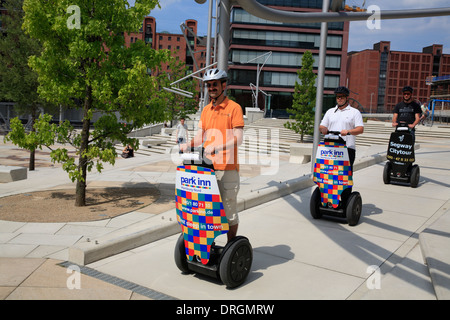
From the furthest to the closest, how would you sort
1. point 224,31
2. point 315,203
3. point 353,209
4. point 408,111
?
point 408,111 → point 224,31 → point 315,203 → point 353,209

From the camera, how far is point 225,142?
161 inches

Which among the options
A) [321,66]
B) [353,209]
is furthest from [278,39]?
[353,209]

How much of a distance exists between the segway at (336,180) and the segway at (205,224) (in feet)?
8.06

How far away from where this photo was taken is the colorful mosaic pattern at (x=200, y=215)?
3795 millimetres

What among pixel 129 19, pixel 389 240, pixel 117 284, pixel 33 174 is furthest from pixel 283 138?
pixel 117 284

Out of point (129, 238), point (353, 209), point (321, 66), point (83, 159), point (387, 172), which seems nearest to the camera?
point (129, 238)

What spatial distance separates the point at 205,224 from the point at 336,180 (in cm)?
291

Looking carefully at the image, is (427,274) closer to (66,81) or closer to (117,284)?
(117,284)

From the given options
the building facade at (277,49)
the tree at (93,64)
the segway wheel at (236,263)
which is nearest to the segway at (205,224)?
the segway wheel at (236,263)

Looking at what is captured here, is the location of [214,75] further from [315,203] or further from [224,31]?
[315,203]

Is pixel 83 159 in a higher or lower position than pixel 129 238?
Result: higher

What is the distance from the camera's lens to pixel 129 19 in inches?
327

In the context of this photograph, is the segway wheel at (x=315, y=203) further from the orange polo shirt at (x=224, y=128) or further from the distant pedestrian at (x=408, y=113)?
the distant pedestrian at (x=408, y=113)
